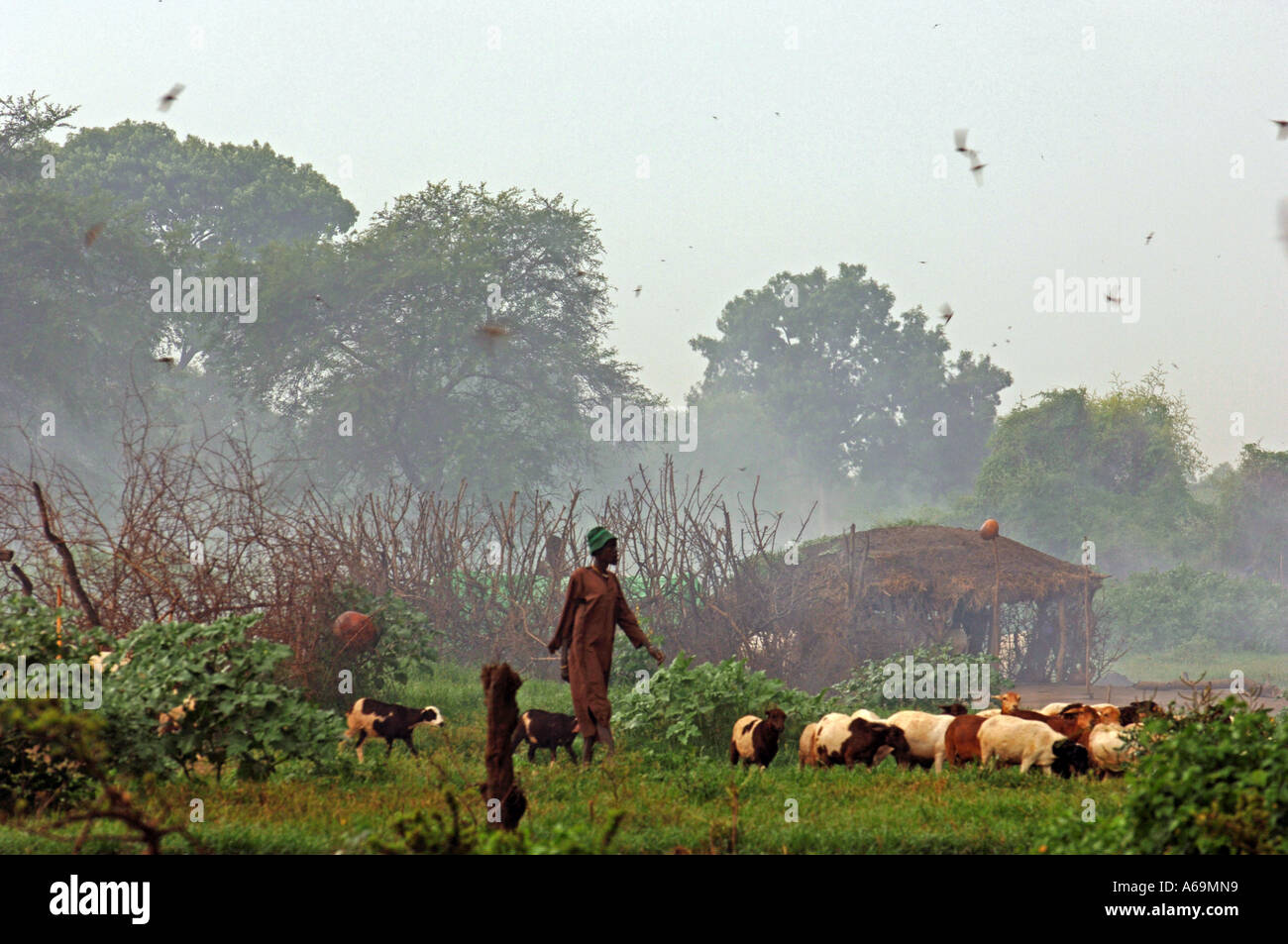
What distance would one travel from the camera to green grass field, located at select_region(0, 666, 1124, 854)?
263 inches

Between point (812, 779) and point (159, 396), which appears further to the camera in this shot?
point (159, 396)

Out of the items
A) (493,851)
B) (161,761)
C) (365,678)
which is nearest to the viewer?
(493,851)

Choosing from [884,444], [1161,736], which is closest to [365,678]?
[1161,736]

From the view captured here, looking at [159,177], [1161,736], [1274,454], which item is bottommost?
[1161,736]

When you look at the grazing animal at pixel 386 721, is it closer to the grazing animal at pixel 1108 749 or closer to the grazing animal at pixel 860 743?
the grazing animal at pixel 860 743

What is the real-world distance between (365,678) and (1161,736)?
28.6 feet

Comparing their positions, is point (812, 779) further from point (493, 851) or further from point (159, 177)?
point (159, 177)

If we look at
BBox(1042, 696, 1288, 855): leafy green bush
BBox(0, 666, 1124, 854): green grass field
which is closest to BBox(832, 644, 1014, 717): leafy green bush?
BBox(0, 666, 1124, 854): green grass field

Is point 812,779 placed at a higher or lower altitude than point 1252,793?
lower

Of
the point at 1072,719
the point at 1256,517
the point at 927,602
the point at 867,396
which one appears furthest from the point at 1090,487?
the point at 1072,719

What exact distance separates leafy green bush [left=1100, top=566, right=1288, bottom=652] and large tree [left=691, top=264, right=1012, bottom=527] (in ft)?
77.5

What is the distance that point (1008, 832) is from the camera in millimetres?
6938

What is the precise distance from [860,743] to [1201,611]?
27.4m

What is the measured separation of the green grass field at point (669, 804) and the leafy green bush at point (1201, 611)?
26.5 m
